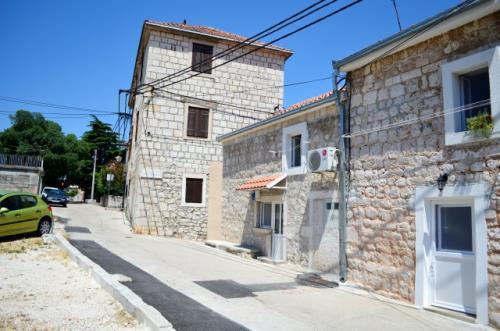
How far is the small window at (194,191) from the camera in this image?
19.2 metres

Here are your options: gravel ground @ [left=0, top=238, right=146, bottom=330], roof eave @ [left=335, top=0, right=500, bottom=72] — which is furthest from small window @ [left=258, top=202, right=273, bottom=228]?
gravel ground @ [left=0, top=238, right=146, bottom=330]

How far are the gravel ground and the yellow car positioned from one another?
6.14ft

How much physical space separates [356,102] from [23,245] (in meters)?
9.79

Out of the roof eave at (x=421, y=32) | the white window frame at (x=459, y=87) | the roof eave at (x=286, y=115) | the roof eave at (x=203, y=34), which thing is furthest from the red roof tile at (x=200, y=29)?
the white window frame at (x=459, y=87)

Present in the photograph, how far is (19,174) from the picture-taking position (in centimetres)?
2330

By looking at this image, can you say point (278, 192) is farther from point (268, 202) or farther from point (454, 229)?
point (454, 229)

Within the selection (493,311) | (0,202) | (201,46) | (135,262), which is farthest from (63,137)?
(493,311)

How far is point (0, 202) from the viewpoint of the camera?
37.7ft

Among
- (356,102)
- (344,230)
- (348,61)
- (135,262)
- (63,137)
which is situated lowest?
(135,262)

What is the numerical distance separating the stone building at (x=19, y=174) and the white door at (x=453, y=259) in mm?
22753

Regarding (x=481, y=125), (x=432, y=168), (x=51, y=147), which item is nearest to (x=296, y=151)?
(x=432, y=168)

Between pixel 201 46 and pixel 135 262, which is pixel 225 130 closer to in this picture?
pixel 201 46

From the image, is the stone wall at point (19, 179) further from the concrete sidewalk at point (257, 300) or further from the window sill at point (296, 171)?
the window sill at point (296, 171)

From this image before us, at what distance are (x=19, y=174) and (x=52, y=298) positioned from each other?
64.5 ft
